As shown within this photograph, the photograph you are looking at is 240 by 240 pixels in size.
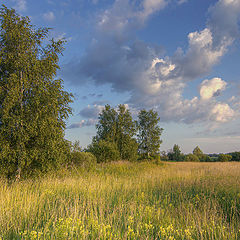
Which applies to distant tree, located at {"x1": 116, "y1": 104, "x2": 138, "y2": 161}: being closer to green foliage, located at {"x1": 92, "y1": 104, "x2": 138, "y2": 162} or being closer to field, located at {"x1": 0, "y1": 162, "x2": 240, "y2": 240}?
green foliage, located at {"x1": 92, "y1": 104, "x2": 138, "y2": 162}

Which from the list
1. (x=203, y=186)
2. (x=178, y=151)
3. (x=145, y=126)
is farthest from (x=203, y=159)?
(x=203, y=186)

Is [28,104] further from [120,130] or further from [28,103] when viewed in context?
[120,130]

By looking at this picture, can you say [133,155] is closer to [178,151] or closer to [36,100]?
[36,100]

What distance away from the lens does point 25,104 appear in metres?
9.54

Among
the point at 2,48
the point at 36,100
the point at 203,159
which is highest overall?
the point at 2,48

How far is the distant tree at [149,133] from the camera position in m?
36.7

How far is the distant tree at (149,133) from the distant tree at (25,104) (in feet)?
91.9

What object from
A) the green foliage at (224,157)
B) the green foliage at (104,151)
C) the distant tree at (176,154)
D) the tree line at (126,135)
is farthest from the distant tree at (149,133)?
the distant tree at (176,154)

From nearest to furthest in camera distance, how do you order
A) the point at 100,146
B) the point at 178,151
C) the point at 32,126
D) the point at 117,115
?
the point at 32,126 < the point at 100,146 < the point at 117,115 < the point at 178,151

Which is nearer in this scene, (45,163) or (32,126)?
(32,126)

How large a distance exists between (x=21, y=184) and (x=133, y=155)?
25.6 meters

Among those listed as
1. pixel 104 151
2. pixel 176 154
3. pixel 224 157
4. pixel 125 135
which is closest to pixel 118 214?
pixel 104 151

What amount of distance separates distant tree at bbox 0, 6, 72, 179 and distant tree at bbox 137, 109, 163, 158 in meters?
28.0

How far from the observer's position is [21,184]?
859cm
